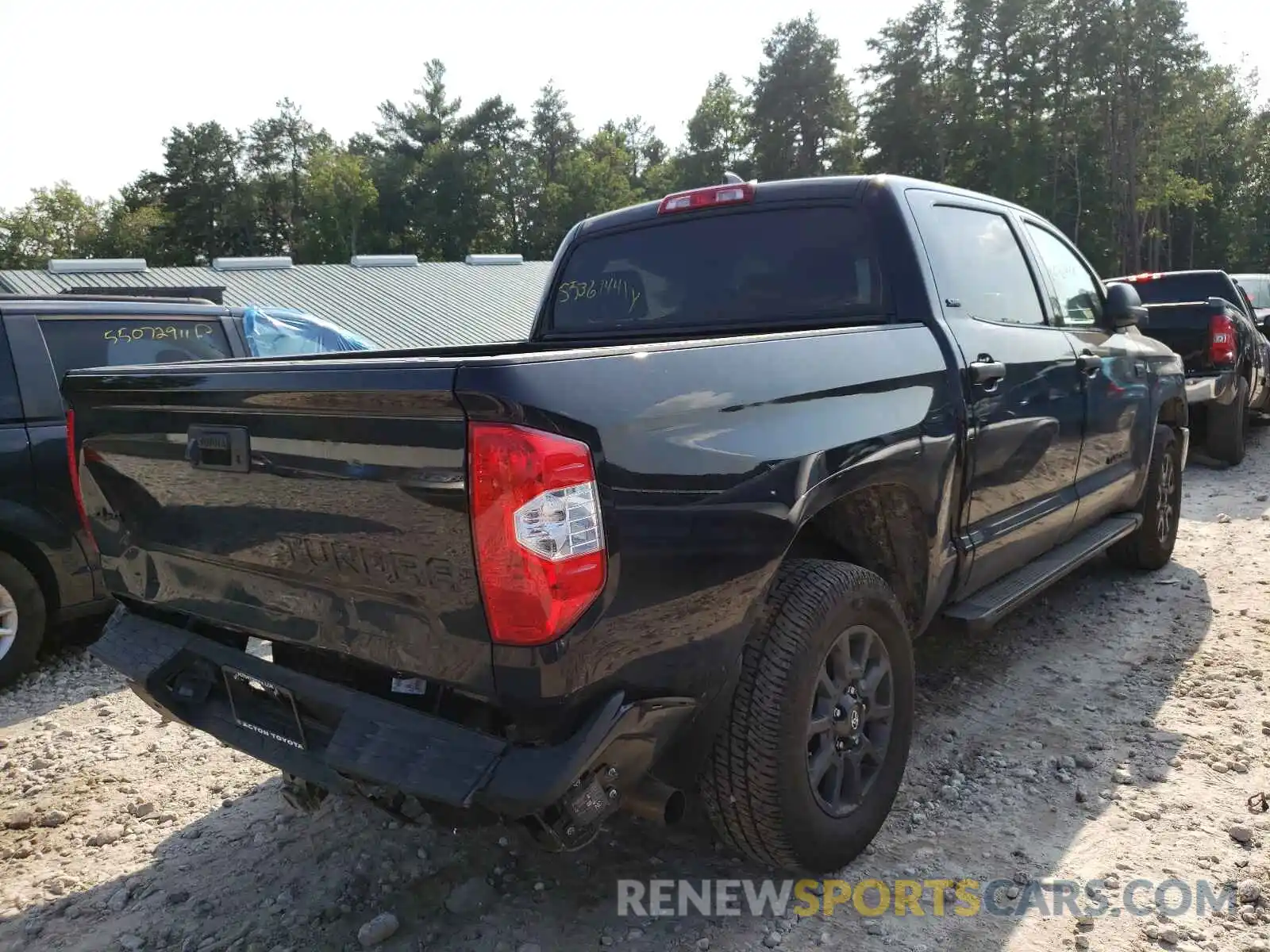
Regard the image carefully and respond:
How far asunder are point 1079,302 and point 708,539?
3312 mm

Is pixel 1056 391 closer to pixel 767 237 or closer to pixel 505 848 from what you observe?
pixel 767 237

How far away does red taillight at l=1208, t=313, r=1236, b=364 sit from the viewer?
8117 mm

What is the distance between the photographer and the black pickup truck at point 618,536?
6.10 ft

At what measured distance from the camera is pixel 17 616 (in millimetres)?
4355

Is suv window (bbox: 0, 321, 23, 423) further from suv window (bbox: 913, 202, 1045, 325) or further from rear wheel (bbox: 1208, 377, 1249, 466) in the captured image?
rear wheel (bbox: 1208, 377, 1249, 466)

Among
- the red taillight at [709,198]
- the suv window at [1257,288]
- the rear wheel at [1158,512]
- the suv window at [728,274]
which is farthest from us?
the suv window at [1257,288]

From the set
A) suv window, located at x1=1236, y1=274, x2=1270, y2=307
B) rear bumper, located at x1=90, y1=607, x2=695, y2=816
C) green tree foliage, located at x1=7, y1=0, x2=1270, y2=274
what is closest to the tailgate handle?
rear bumper, located at x1=90, y1=607, x2=695, y2=816

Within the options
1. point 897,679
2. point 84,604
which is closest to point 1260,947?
point 897,679

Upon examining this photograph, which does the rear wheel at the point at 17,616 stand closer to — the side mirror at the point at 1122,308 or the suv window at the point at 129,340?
the suv window at the point at 129,340

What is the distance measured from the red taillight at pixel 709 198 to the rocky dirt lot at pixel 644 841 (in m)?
2.21

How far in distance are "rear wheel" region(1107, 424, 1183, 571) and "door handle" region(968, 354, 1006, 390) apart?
2295 mm

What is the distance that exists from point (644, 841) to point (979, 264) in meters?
2.51

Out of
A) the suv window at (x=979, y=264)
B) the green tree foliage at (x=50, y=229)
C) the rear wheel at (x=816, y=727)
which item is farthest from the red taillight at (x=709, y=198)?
the green tree foliage at (x=50, y=229)

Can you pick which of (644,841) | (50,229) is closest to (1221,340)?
(644,841)
